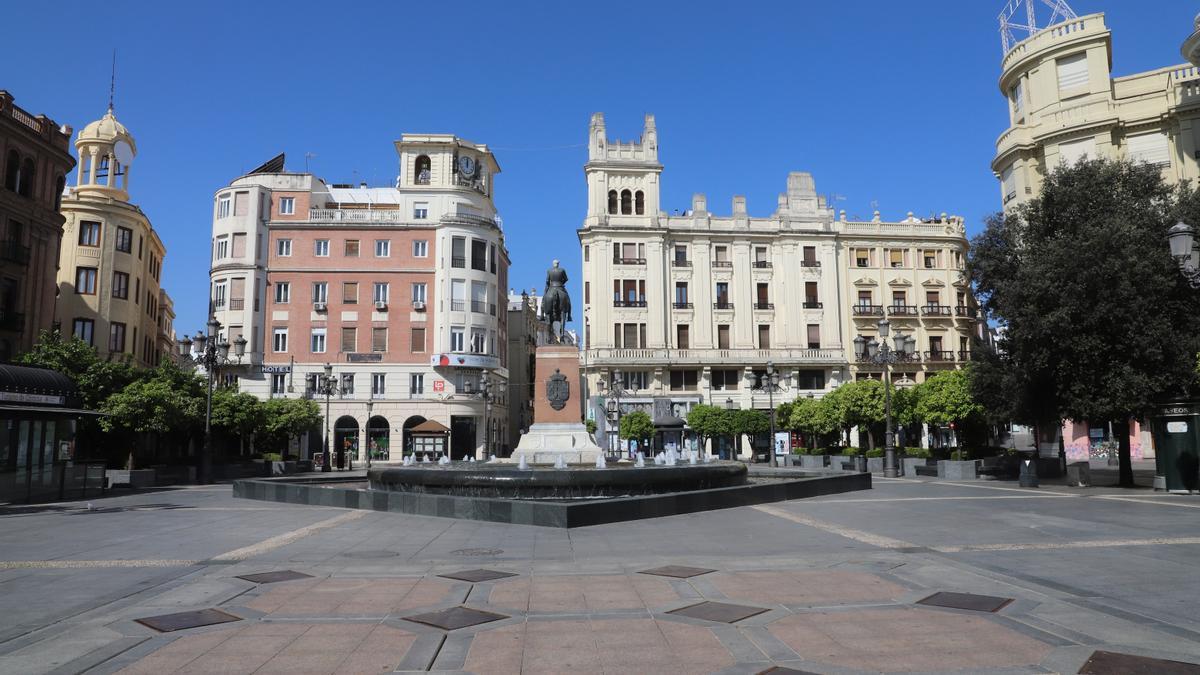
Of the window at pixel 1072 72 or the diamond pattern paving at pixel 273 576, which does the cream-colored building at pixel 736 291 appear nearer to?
the window at pixel 1072 72

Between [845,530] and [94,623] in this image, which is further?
[845,530]

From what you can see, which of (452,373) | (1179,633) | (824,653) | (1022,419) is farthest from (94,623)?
(452,373)

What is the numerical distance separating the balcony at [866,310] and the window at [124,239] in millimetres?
50375

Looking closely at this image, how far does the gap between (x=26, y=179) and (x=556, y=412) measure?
29.7m

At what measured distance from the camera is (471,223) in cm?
5422

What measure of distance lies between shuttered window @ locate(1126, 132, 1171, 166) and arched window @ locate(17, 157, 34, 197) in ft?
173

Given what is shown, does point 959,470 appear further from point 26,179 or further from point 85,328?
point 85,328

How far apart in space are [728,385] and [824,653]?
53.4 meters

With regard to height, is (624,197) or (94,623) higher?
(624,197)

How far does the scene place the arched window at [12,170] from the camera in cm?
3447

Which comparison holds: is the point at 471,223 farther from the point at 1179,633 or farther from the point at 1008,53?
the point at 1179,633

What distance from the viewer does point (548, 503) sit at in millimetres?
12914

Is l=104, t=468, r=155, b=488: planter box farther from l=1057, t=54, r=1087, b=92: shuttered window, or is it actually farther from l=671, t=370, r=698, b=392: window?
l=1057, t=54, r=1087, b=92: shuttered window

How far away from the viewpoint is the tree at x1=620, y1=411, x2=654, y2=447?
48.6 m
